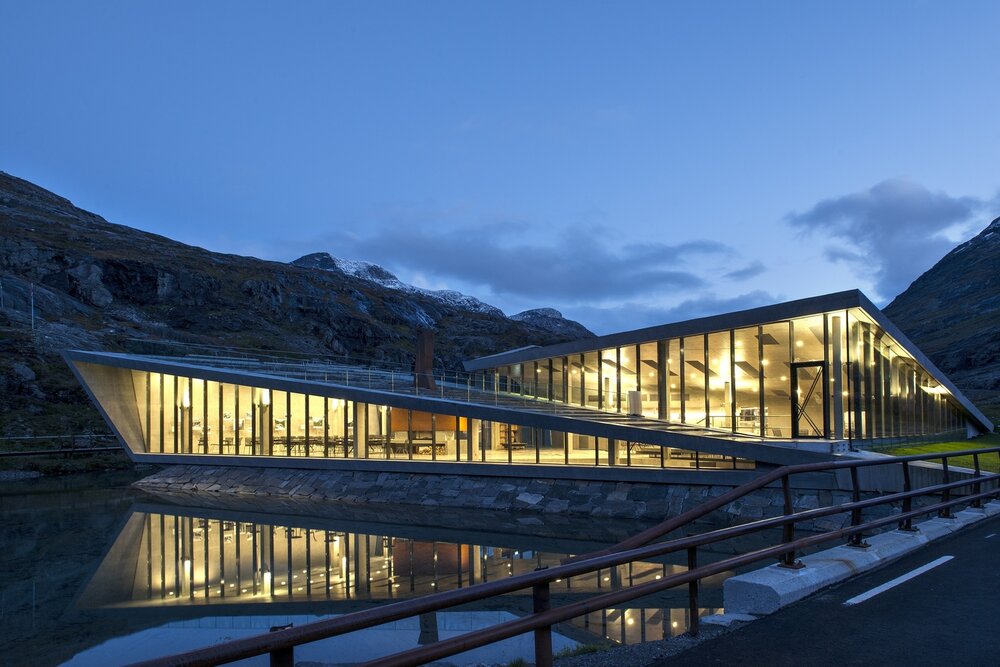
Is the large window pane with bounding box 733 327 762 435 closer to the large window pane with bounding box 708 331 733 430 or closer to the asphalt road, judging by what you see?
the large window pane with bounding box 708 331 733 430

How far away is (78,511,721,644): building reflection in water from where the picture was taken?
41.3ft

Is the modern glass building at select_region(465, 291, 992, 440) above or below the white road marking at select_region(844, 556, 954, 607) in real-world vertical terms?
above

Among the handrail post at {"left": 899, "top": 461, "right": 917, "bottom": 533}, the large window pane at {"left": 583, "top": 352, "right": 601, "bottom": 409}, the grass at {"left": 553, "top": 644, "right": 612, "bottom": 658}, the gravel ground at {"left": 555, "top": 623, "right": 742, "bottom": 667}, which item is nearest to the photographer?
the gravel ground at {"left": 555, "top": 623, "right": 742, "bottom": 667}

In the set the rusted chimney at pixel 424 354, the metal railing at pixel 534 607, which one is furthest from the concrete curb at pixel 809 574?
the rusted chimney at pixel 424 354

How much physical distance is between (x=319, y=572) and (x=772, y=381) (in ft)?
55.9

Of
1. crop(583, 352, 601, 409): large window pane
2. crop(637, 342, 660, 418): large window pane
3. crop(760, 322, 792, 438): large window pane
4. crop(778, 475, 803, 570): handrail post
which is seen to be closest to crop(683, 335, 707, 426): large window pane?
crop(637, 342, 660, 418): large window pane

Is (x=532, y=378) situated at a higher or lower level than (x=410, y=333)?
lower

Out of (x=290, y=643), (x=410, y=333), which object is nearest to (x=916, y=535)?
(x=290, y=643)

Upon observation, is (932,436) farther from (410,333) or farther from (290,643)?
(410,333)

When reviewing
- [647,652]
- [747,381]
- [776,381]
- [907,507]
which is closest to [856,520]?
[907,507]

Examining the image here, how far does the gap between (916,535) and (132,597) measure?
43.1 feet

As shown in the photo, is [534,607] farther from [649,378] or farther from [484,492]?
[649,378]

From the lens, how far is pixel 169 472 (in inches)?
1355

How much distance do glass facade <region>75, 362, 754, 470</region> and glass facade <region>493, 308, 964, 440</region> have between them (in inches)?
44.3
